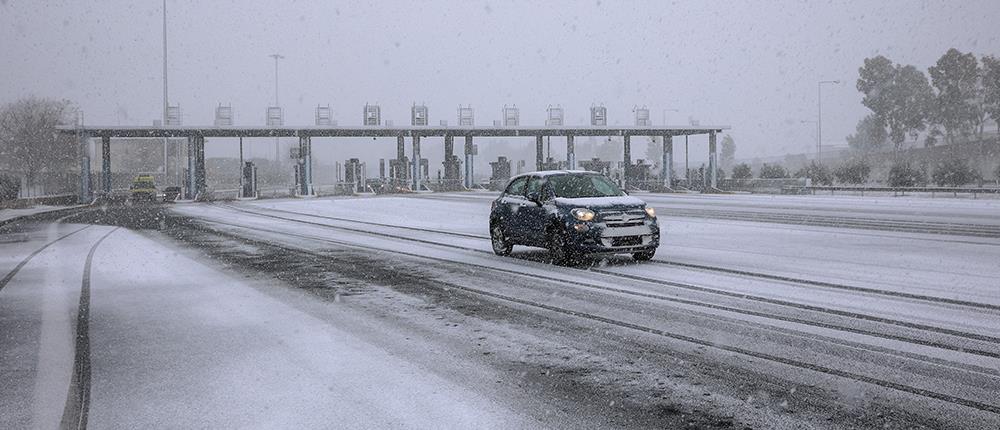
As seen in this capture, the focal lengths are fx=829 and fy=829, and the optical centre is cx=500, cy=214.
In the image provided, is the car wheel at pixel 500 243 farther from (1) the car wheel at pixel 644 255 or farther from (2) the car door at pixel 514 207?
(1) the car wheel at pixel 644 255

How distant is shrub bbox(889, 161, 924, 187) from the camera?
5128 cm

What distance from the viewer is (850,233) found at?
63.5ft

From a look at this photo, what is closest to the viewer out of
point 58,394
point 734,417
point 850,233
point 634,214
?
point 734,417

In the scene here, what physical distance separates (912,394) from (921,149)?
108m

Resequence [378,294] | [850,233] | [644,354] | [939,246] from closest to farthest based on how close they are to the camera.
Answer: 1. [644,354]
2. [378,294]
3. [939,246]
4. [850,233]

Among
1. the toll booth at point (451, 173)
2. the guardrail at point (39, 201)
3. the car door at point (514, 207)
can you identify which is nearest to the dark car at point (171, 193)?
the guardrail at point (39, 201)

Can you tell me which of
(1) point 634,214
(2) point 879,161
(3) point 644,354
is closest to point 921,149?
(2) point 879,161

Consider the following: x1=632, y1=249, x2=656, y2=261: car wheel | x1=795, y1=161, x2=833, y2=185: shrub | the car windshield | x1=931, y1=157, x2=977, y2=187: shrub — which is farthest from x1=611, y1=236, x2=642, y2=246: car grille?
x1=795, y1=161, x2=833, y2=185: shrub

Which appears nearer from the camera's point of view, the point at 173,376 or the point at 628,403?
the point at 628,403

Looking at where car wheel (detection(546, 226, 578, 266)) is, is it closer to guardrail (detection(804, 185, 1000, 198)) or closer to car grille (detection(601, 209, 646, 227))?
car grille (detection(601, 209, 646, 227))

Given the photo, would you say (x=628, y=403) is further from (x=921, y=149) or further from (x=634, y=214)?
(x=921, y=149)

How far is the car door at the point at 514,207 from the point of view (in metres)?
14.7

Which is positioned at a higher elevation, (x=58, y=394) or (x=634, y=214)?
(x=634, y=214)

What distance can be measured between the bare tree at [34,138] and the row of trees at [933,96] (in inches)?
3217
